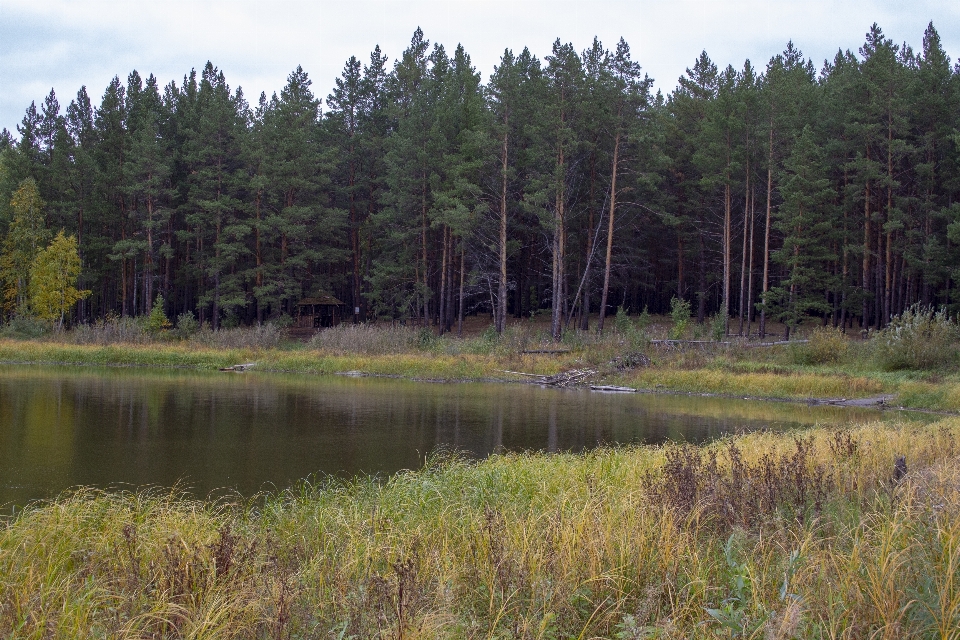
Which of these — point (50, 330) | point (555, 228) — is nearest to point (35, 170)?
point (50, 330)

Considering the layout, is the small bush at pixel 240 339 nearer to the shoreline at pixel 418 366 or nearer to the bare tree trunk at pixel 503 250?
the shoreline at pixel 418 366

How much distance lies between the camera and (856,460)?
28.4ft

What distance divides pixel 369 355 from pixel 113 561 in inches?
1133

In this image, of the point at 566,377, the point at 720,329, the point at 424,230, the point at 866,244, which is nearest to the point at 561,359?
the point at 566,377

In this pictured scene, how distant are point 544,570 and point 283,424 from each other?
1368 cm

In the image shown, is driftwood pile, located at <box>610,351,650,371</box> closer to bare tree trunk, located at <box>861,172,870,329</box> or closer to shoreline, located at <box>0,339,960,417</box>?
shoreline, located at <box>0,339,960,417</box>

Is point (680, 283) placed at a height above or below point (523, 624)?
above

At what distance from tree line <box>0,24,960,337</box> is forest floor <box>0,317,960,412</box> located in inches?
195

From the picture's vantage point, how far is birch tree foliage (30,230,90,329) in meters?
44.7

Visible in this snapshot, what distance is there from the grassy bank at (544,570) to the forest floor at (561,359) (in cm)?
1744

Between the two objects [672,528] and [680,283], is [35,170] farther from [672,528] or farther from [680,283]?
[672,528]

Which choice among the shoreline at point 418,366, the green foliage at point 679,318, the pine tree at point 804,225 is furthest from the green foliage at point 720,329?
the shoreline at point 418,366

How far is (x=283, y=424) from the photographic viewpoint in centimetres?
1766

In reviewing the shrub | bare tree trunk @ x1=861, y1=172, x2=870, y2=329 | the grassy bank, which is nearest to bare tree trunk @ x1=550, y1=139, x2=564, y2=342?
bare tree trunk @ x1=861, y1=172, x2=870, y2=329
